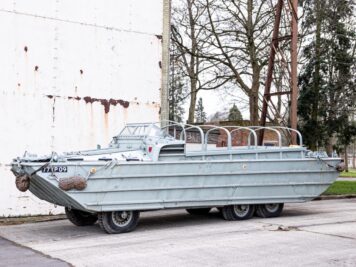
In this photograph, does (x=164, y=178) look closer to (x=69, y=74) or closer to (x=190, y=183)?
(x=190, y=183)

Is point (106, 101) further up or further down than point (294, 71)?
further down

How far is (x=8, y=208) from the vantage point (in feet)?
43.8

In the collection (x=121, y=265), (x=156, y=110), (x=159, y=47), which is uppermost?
(x=159, y=47)

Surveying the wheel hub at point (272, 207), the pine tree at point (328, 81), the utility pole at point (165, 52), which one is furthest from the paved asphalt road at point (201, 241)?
the pine tree at point (328, 81)

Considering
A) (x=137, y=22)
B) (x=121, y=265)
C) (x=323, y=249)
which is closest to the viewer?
(x=121, y=265)

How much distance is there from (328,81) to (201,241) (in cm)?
2233

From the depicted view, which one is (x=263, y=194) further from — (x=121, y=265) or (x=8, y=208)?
(x=8, y=208)

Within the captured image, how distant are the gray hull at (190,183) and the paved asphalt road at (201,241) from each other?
54cm

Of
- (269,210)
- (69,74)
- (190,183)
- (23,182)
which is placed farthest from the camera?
(69,74)

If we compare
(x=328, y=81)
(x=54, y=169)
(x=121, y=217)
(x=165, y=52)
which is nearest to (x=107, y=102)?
(x=165, y=52)

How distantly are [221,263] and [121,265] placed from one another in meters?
1.40

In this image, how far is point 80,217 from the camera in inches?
469

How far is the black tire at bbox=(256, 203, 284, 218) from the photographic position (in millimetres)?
12633

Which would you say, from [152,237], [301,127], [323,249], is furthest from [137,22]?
[301,127]
